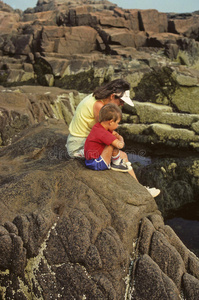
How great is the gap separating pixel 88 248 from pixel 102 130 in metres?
1.56

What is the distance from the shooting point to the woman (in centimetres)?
422

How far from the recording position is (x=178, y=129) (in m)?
10.6

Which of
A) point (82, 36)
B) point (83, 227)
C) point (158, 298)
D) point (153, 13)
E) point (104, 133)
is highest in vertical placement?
point (153, 13)

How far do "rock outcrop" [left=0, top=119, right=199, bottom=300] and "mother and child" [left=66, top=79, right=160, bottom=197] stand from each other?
49 cm

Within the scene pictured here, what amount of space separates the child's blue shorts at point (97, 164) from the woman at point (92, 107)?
0.32 m

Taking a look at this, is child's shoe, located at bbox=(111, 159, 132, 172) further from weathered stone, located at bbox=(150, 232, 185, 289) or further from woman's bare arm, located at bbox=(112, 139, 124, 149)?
weathered stone, located at bbox=(150, 232, 185, 289)

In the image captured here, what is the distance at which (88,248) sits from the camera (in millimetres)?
3025

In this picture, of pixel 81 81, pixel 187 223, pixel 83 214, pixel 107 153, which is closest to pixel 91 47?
pixel 81 81

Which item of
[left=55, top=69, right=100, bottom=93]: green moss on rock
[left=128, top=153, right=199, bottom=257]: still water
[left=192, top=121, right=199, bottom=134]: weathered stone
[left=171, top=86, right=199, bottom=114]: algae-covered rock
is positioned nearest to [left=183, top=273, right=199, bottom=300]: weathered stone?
[left=128, top=153, right=199, bottom=257]: still water

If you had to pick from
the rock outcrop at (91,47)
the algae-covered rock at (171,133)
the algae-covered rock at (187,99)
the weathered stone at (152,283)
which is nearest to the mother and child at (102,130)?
the weathered stone at (152,283)

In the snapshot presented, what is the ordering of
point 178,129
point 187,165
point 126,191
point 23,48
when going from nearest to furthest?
point 126,191
point 187,165
point 178,129
point 23,48

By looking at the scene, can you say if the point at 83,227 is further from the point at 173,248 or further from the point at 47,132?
the point at 47,132

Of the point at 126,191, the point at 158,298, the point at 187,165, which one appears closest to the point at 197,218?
the point at 187,165

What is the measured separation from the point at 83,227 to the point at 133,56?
72.9ft
